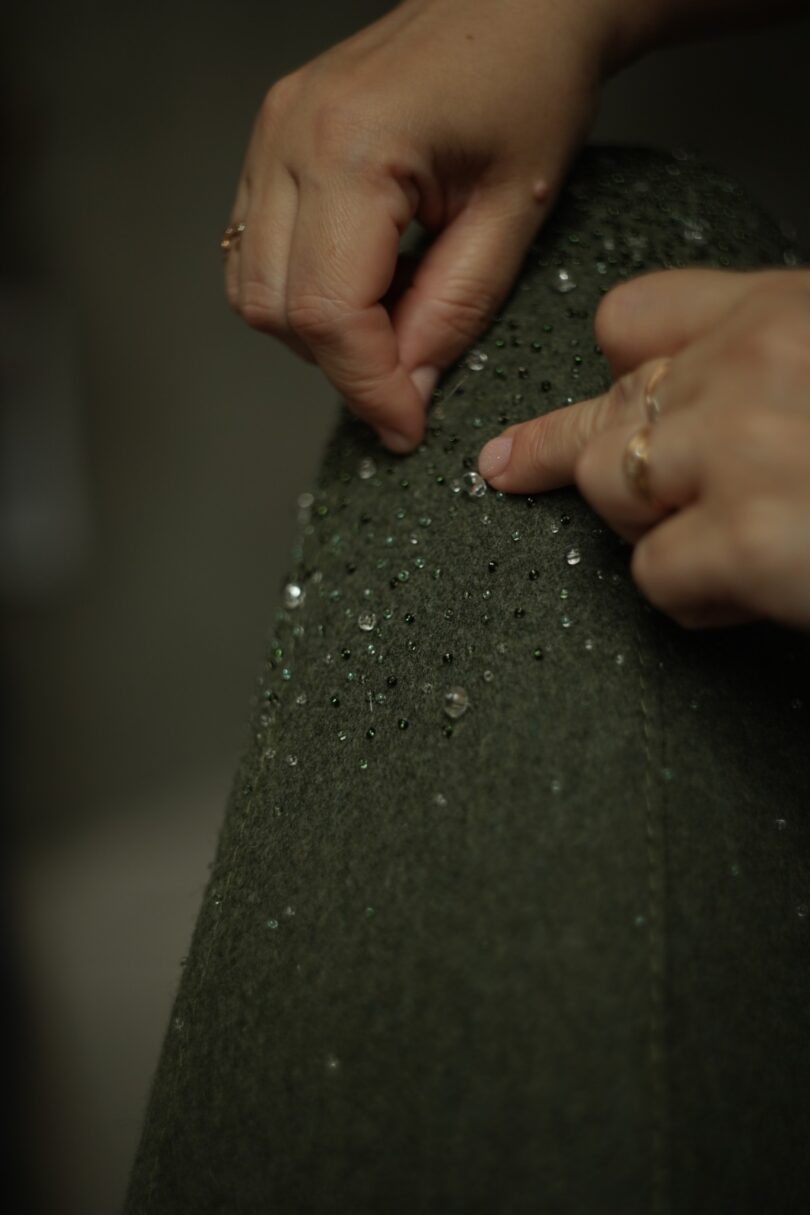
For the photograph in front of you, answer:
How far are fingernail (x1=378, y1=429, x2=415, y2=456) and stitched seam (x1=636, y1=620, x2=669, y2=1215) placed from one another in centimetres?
18

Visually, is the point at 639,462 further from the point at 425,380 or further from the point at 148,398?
the point at 148,398

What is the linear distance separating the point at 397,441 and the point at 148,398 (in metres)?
1.03

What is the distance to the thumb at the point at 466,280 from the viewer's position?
1.67 feet

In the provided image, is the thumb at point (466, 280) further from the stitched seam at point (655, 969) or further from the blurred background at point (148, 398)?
the blurred background at point (148, 398)

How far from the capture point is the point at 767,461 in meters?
0.33

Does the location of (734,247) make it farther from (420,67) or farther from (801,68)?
(801,68)

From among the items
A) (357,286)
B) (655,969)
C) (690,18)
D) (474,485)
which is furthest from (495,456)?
(690,18)

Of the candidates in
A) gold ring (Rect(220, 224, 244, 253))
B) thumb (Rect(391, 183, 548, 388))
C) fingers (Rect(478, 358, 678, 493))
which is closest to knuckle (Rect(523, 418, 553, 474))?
fingers (Rect(478, 358, 678, 493))

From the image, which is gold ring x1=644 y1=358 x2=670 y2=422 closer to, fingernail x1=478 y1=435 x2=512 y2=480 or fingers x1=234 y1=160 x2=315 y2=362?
fingernail x1=478 y1=435 x2=512 y2=480

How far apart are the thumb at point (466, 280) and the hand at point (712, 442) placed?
112 millimetres

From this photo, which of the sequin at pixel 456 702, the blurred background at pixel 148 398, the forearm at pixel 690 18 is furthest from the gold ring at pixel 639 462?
the blurred background at pixel 148 398

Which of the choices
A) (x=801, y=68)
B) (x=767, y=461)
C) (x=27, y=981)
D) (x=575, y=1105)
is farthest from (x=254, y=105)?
(x=575, y=1105)

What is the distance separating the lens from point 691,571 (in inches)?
13.8

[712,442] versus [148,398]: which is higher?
[712,442]
